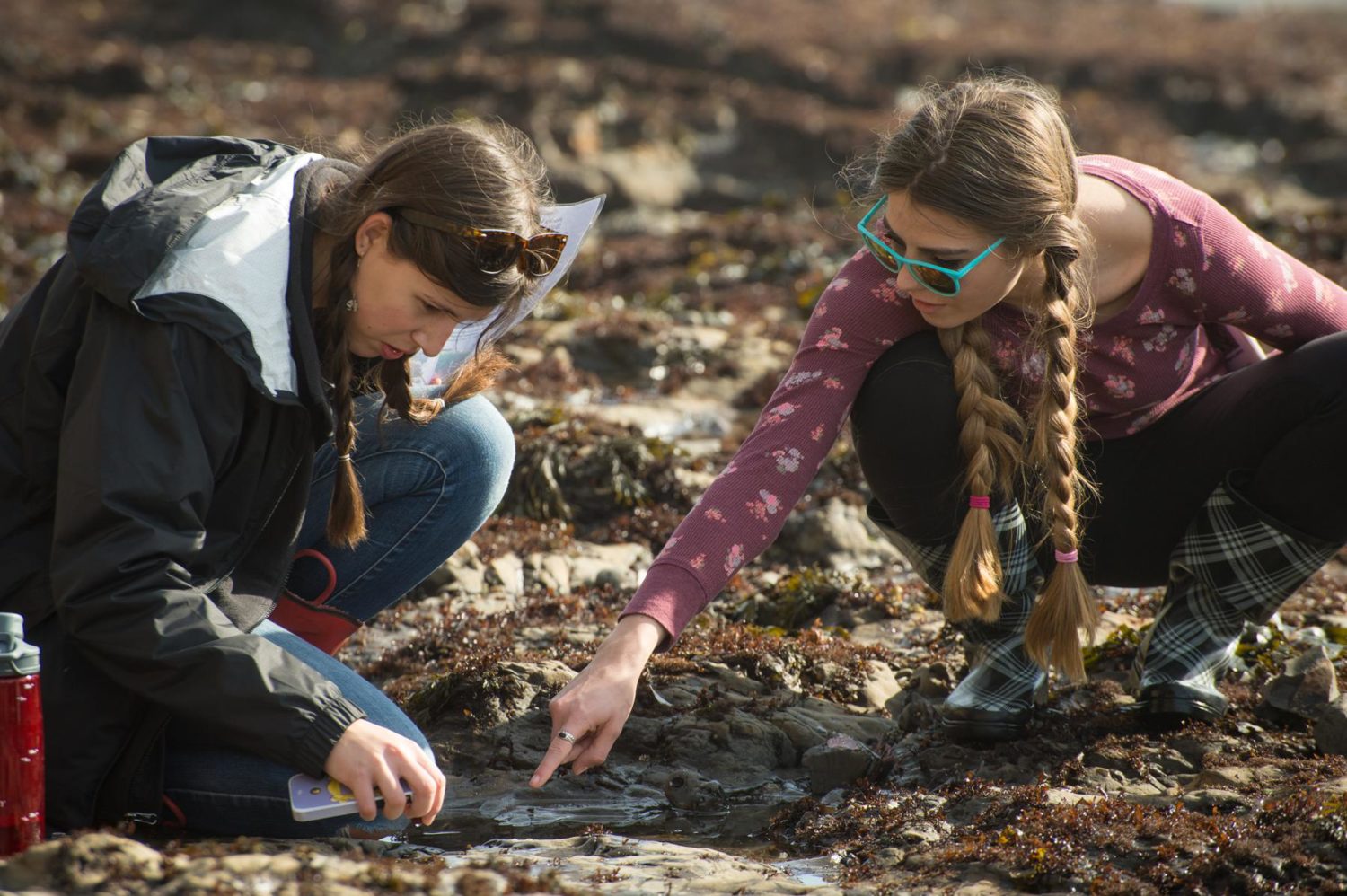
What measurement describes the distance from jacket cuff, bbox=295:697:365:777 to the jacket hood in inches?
21.9

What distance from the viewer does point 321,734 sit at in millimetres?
2314

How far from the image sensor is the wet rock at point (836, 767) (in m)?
3.15

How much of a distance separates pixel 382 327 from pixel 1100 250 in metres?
1.66

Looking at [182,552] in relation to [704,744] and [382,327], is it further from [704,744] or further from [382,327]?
[704,744]

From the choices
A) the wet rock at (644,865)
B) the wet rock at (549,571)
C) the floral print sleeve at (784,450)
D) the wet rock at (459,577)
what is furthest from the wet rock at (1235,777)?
the wet rock at (459,577)

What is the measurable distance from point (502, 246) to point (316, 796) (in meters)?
1.09

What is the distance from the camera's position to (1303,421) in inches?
123

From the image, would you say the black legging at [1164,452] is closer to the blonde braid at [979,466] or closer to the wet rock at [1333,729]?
the blonde braid at [979,466]

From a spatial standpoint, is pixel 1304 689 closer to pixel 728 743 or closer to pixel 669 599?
pixel 728 743

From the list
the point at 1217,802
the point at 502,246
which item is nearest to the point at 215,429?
the point at 502,246

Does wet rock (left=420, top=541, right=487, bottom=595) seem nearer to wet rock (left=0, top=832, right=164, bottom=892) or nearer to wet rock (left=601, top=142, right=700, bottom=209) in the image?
wet rock (left=0, top=832, right=164, bottom=892)

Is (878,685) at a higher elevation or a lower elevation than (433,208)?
lower

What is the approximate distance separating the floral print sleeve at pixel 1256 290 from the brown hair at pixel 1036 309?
35cm

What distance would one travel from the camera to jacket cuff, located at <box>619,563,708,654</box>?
8.79ft
